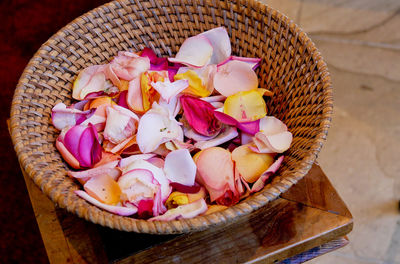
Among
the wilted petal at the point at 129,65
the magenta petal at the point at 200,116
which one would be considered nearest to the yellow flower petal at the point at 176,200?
the magenta petal at the point at 200,116

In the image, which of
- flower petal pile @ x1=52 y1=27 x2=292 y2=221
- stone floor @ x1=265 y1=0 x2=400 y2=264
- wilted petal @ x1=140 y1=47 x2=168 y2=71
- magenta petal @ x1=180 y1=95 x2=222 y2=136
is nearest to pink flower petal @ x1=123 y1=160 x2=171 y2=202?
flower petal pile @ x1=52 y1=27 x2=292 y2=221

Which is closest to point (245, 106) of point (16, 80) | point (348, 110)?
point (348, 110)

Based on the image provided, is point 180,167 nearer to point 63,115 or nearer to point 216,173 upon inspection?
point 216,173

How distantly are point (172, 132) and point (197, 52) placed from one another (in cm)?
18

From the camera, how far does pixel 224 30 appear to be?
713mm

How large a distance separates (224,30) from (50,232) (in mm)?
465

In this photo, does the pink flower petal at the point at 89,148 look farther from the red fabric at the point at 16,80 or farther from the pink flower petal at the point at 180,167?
the red fabric at the point at 16,80

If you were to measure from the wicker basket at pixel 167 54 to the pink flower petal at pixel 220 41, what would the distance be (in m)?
0.03

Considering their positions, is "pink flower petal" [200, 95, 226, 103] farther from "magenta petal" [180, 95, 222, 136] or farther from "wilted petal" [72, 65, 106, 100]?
"wilted petal" [72, 65, 106, 100]

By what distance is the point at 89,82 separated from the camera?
0.69 m

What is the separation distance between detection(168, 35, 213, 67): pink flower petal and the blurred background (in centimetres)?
58

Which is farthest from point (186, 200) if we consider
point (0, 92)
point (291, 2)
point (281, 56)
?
point (291, 2)

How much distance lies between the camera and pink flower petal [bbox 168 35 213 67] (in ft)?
2.33

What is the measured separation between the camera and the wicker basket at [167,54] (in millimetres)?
476
